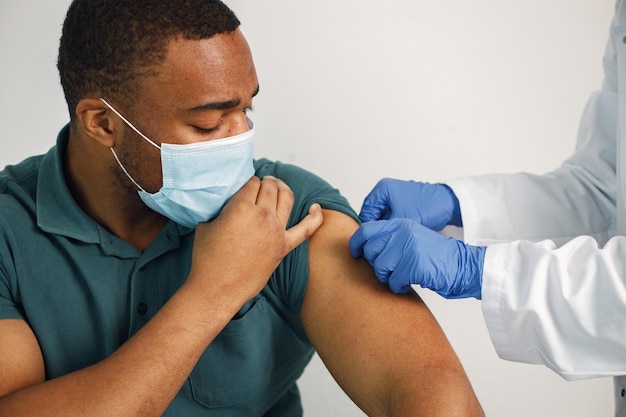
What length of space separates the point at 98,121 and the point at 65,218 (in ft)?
0.81

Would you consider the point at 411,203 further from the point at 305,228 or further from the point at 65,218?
the point at 65,218

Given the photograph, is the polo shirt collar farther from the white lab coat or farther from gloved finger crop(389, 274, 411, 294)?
the white lab coat

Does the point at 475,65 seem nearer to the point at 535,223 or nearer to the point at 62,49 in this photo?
the point at 535,223

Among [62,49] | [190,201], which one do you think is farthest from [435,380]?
[62,49]

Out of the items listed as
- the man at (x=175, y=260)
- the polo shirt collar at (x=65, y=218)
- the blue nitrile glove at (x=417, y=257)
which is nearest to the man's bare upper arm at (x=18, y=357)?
the man at (x=175, y=260)

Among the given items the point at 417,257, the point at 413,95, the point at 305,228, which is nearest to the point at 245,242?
the point at 305,228

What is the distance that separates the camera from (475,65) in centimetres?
266

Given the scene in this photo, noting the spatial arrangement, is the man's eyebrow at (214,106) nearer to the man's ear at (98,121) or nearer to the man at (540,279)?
the man's ear at (98,121)

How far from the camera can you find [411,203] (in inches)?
82.9

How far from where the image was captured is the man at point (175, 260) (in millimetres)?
1516

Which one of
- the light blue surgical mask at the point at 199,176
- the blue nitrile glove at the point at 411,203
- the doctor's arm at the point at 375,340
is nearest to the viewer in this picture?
the doctor's arm at the point at 375,340

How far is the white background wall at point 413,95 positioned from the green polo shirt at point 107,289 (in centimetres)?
77

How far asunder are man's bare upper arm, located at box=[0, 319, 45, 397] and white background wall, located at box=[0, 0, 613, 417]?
1151mm

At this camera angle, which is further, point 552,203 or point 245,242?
point 552,203
